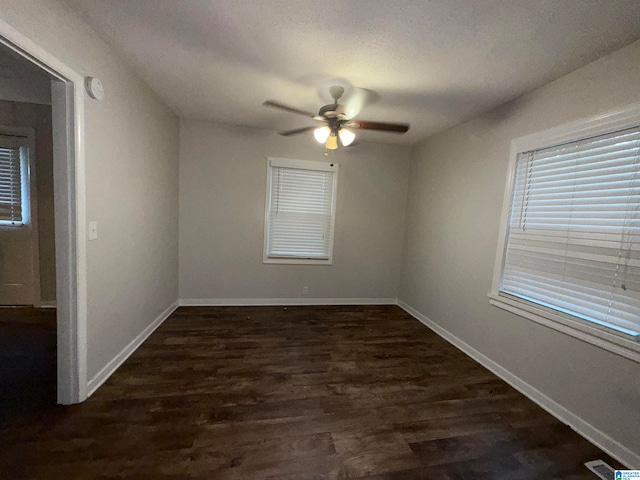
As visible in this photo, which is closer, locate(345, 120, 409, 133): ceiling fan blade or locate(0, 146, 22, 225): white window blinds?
locate(345, 120, 409, 133): ceiling fan blade

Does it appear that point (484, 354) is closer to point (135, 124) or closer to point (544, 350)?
point (544, 350)

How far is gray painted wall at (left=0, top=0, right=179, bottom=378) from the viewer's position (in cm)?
156

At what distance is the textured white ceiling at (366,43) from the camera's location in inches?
58.4

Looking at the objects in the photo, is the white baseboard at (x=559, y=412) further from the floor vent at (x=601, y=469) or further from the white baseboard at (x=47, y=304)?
the white baseboard at (x=47, y=304)

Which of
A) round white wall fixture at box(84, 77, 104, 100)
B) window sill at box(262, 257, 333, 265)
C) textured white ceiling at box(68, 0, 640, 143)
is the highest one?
textured white ceiling at box(68, 0, 640, 143)

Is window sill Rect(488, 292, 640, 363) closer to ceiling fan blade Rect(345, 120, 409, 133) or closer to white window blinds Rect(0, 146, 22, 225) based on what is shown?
ceiling fan blade Rect(345, 120, 409, 133)

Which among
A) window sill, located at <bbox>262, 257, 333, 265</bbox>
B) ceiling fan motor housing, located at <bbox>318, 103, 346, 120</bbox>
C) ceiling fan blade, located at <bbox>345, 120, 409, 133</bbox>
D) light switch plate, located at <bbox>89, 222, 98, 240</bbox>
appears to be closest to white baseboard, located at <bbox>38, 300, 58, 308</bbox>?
light switch plate, located at <bbox>89, 222, 98, 240</bbox>

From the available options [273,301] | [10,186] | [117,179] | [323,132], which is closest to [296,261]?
[273,301]

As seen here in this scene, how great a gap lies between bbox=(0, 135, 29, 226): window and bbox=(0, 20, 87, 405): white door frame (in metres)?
2.63

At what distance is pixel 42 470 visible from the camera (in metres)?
1.33

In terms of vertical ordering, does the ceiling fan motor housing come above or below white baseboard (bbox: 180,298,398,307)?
above

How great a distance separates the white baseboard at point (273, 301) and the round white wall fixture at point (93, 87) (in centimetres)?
272

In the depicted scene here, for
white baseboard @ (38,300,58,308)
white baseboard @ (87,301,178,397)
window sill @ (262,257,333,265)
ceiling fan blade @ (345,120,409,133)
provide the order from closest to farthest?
white baseboard @ (87,301,178,397) < ceiling fan blade @ (345,120,409,133) < white baseboard @ (38,300,58,308) < window sill @ (262,257,333,265)

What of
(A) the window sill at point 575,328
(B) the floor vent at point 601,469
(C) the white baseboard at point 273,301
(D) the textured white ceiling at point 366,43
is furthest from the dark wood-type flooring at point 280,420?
(D) the textured white ceiling at point 366,43
